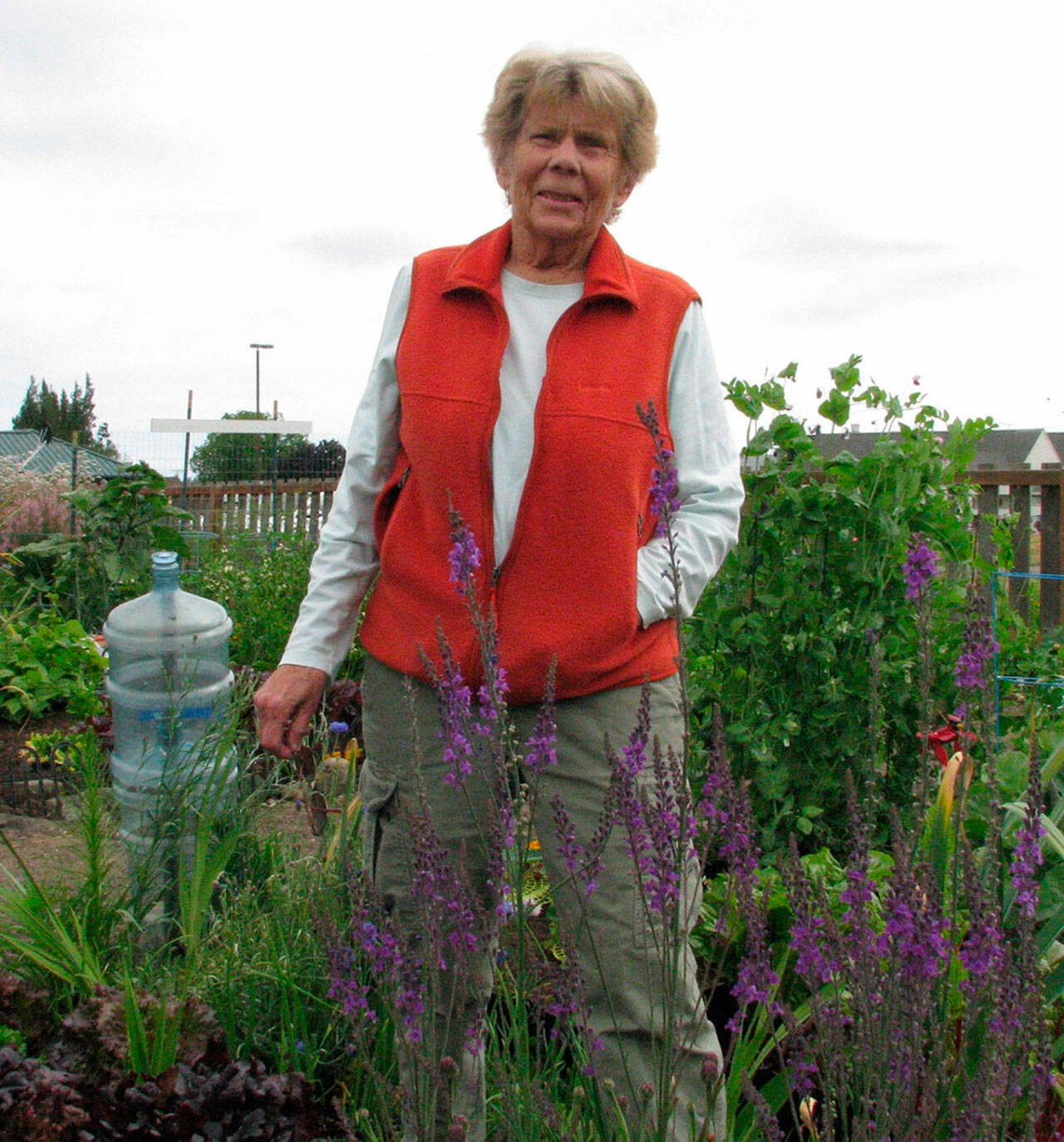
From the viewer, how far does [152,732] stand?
141 inches

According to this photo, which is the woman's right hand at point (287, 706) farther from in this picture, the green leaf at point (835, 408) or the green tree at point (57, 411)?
the green tree at point (57, 411)

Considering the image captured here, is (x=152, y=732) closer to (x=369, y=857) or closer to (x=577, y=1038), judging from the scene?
(x=369, y=857)

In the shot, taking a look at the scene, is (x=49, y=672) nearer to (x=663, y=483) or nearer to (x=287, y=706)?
(x=287, y=706)

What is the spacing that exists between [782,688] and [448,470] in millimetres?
1843

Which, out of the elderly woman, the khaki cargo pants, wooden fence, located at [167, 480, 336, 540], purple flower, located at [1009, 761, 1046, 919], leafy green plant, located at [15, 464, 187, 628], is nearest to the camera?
purple flower, located at [1009, 761, 1046, 919]

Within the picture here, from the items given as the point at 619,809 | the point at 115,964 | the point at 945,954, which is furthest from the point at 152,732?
the point at 945,954

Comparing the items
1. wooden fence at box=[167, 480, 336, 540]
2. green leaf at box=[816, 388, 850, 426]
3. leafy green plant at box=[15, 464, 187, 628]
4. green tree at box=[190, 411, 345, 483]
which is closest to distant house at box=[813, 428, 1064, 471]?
green tree at box=[190, 411, 345, 483]

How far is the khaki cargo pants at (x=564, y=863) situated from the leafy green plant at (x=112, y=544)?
239 inches

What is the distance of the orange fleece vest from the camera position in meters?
2.04

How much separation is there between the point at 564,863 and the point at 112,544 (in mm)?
6648

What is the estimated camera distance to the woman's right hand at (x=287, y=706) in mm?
2201

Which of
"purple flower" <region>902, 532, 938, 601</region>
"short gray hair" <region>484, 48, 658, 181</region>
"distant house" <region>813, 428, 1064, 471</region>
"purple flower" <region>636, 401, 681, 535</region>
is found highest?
"distant house" <region>813, 428, 1064, 471</region>

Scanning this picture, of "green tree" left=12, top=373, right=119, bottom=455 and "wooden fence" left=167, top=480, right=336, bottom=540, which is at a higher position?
"green tree" left=12, top=373, right=119, bottom=455

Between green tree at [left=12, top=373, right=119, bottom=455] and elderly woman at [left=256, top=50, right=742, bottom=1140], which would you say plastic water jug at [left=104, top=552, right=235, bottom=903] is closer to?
elderly woman at [left=256, top=50, right=742, bottom=1140]
